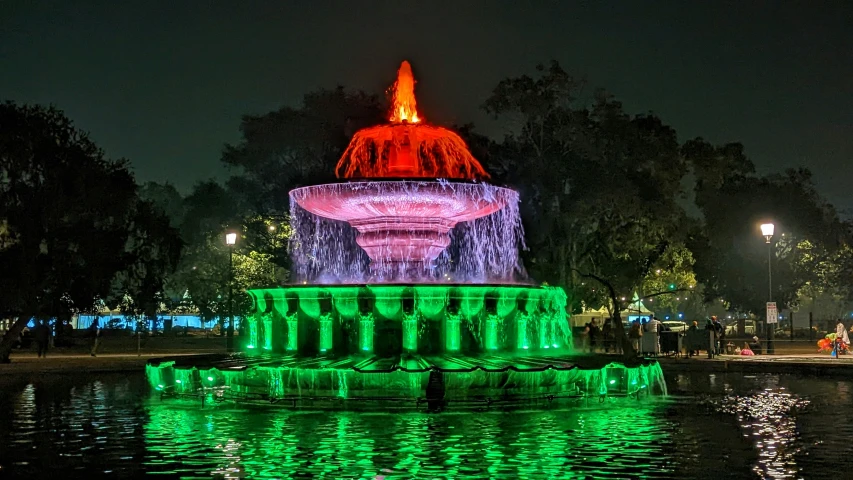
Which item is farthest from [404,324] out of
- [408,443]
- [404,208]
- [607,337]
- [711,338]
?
[607,337]

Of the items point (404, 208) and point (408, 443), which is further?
point (404, 208)

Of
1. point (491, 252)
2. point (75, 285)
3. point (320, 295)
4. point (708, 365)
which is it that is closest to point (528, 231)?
point (491, 252)

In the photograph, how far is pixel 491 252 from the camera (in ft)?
115

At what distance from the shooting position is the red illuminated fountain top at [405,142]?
73.2 feet

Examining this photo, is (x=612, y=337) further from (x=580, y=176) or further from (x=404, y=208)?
(x=404, y=208)

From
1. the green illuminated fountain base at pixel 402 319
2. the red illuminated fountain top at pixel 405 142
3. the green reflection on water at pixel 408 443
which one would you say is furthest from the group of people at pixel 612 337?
the green reflection on water at pixel 408 443

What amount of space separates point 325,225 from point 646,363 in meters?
18.1

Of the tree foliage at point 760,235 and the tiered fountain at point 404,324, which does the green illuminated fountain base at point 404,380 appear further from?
the tree foliage at point 760,235

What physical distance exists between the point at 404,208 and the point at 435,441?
32.0ft

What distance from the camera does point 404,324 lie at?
18.2m

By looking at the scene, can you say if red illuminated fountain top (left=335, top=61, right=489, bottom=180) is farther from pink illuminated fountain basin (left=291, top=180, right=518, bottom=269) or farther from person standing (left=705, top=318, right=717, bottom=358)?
person standing (left=705, top=318, right=717, bottom=358)

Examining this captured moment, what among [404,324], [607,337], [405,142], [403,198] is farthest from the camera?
[607,337]

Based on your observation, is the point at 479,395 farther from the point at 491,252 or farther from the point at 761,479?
the point at 491,252

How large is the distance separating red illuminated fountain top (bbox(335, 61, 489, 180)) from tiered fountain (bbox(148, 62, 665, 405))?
34mm
